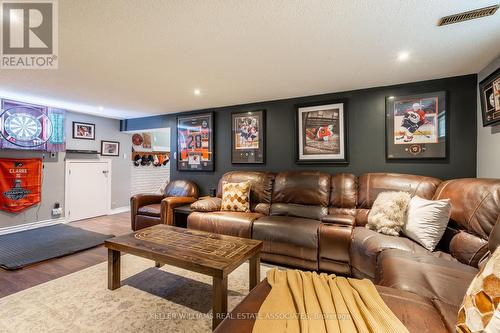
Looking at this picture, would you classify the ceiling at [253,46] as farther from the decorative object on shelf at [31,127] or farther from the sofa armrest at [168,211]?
the sofa armrest at [168,211]

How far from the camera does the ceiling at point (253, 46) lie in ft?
5.06

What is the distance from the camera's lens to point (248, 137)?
13.0 ft

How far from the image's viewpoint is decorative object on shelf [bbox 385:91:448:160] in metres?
2.83

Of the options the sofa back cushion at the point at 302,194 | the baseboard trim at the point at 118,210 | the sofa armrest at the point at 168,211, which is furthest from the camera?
the baseboard trim at the point at 118,210

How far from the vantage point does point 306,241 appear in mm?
2461

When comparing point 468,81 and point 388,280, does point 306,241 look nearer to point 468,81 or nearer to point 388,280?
point 388,280

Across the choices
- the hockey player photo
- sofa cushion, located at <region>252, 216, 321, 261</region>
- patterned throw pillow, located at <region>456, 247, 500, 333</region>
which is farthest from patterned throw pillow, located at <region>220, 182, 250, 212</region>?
patterned throw pillow, located at <region>456, 247, 500, 333</region>

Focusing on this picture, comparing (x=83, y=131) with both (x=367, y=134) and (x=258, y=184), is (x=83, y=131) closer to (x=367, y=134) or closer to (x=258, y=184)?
(x=258, y=184)

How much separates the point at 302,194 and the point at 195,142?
7.85ft

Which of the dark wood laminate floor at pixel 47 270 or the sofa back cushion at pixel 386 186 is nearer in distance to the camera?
the dark wood laminate floor at pixel 47 270

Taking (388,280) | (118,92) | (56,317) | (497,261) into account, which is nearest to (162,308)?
(56,317)

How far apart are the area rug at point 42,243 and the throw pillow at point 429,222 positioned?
400 centimetres

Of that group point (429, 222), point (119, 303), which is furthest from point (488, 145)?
point (119, 303)
